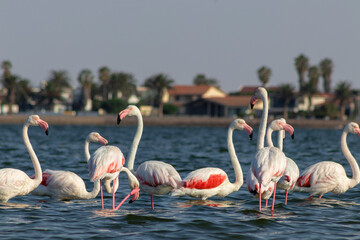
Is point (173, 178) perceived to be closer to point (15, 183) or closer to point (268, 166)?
point (268, 166)

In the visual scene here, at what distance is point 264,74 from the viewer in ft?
420

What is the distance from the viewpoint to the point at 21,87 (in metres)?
113

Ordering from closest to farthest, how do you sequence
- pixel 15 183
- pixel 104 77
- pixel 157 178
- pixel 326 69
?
pixel 157 178, pixel 15 183, pixel 104 77, pixel 326 69

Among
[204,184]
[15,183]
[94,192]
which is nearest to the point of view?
[15,183]

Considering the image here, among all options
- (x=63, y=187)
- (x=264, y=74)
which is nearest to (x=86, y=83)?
(x=264, y=74)

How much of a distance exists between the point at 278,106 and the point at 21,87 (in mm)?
50076

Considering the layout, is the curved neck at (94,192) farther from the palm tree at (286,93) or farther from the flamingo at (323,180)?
the palm tree at (286,93)

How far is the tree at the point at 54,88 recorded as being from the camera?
115438mm

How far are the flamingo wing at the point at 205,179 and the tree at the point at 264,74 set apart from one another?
11713cm

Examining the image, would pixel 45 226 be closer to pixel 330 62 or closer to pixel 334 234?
pixel 334 234

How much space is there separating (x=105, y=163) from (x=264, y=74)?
391 feet

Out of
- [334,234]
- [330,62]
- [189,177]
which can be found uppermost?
[330,62]

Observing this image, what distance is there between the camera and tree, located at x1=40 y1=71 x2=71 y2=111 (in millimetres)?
115438

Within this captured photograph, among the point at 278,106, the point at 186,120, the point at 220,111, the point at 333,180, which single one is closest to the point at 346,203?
the point at 333,180
